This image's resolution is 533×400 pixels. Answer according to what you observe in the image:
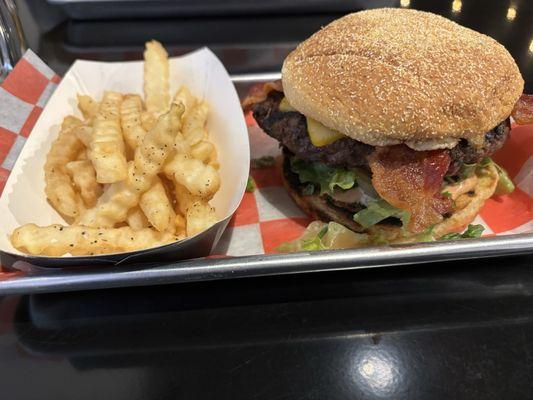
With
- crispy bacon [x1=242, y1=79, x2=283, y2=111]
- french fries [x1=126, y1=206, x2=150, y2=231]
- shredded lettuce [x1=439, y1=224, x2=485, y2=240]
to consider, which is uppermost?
crispy bacon [x1=242, y1=79, x2=283, y2=111]

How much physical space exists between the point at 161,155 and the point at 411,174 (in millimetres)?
859

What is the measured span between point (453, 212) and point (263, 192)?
2.71 ft

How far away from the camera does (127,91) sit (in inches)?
95.9

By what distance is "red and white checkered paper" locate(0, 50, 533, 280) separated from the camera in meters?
1.91

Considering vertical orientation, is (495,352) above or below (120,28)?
below

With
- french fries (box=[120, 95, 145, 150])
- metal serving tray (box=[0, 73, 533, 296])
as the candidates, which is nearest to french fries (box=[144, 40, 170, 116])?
french fries (box=[120, 95, 145, 150])

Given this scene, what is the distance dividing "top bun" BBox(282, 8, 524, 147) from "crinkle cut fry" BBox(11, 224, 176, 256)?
0.76 m

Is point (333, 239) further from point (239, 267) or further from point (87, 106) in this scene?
point (87, 106)

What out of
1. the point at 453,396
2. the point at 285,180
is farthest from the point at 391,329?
the point at 285,180

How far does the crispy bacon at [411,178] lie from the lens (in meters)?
1.60

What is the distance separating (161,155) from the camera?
1.54 meters

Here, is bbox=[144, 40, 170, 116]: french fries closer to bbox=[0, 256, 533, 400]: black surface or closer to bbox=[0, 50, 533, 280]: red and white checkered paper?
bbox=[0, 50, 533, 280]: red and white checkered paper

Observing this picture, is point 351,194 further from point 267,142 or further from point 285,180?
point 267,142

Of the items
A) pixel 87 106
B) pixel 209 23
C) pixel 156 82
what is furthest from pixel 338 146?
pixel 209 23
